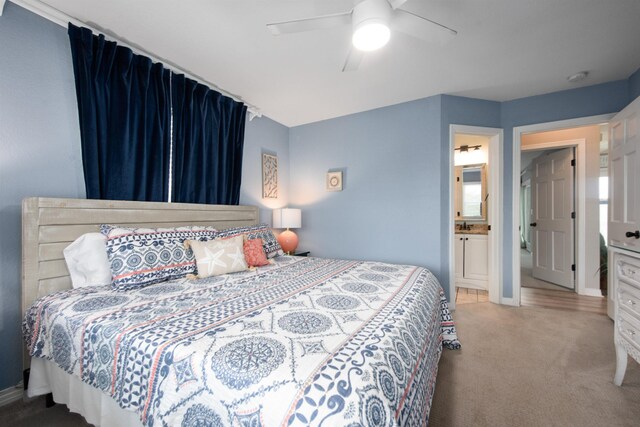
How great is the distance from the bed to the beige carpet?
558 millimetres

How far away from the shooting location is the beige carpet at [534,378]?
149 cm

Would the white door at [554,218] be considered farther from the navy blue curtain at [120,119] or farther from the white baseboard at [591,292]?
the navy blue curtain at [120,119]

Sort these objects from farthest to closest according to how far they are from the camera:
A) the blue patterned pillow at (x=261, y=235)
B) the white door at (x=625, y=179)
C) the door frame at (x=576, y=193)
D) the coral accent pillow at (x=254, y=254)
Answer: the door frame at (x=576, y=193) < the blue patterned pillow at (x=261, y=235) < the coral accent pillow at (x=254, y=254) < the white door at (x=625, y=179)

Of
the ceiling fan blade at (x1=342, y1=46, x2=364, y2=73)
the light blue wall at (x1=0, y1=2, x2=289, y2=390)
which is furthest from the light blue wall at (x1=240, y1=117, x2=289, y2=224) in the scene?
the ceiling fan blade at (x1=342, y1=46, x2=364, y2=73)

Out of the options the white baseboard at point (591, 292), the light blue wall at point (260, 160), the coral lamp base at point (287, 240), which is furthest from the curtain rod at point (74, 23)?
the white baseboard at point (591, 292)

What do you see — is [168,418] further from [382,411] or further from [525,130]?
[525,130]

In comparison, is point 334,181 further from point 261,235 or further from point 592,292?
point 592,292

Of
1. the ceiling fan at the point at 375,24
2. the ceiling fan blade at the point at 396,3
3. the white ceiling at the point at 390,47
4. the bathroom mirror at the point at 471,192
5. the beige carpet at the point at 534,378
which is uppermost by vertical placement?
the white ceiling at the point at 390,47

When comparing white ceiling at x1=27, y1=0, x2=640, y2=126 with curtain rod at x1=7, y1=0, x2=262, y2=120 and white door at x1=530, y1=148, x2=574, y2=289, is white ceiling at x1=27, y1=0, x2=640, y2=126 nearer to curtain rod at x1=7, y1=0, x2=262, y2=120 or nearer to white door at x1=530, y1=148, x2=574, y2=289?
curtain rod at x1=7, y1=0, x2=262, y2=120

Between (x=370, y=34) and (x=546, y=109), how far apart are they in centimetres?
277

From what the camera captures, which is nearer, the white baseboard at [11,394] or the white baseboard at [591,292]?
the white baseboard at [11,394]

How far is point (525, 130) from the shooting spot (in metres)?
3.14

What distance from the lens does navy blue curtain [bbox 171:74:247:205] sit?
2479 millimetres

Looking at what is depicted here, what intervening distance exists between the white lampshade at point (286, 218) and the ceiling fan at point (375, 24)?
2230mm
